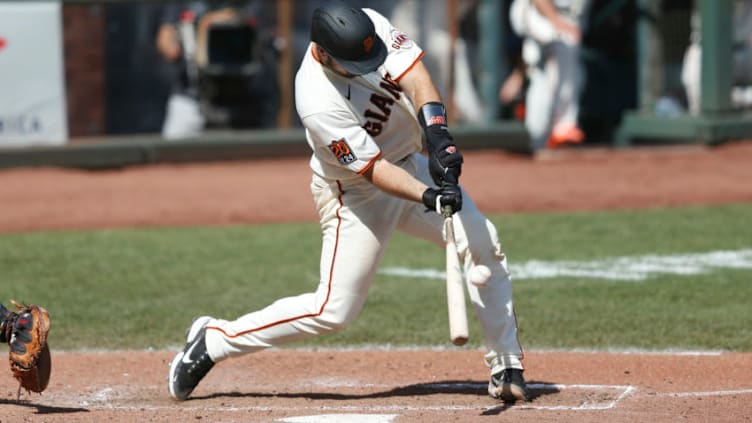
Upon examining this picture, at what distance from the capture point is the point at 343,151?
14.5 ft

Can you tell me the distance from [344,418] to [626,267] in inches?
138

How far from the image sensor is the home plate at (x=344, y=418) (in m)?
4.42

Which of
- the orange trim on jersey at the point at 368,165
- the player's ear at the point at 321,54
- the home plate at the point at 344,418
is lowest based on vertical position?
the home plate at the point at 344,418

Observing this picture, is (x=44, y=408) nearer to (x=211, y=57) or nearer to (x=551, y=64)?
(x=211, y=57)

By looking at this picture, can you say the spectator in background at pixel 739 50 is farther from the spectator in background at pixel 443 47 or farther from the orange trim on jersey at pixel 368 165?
the orange trim on jersey at pixel 368 165

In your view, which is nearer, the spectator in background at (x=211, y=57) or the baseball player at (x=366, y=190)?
the baseball player at (x=366, y=190)

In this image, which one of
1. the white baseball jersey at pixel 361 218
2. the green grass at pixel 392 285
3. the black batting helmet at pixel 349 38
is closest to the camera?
the black batting helmet at pixel 349 38

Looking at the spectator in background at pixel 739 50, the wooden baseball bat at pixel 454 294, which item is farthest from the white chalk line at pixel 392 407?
the spectator in background at pixel 739 50

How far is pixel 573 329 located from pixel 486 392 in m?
1.29

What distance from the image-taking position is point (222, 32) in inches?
471

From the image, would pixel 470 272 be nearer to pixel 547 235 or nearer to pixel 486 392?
pixel 486 392

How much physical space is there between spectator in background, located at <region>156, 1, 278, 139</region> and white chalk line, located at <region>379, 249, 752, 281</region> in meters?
4.75

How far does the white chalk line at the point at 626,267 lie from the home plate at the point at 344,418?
2971mm

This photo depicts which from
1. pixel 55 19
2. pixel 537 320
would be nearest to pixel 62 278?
pixel 537 320
